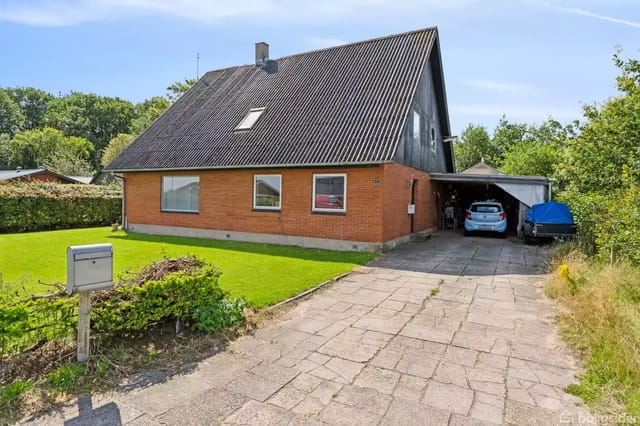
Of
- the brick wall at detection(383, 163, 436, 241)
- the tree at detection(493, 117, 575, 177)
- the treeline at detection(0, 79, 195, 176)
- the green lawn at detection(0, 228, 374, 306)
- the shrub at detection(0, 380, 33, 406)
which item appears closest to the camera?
the shrub at detection(0, 380, 33, 406)

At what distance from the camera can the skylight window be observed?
13.6 metres

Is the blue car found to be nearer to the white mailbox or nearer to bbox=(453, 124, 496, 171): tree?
the white mailbox

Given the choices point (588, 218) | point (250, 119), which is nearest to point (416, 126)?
point (588, 218)

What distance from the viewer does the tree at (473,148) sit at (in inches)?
1797

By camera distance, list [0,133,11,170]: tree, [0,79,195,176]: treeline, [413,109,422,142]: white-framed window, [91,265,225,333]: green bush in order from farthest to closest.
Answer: [0,133,11,170]: tree, [0,79,195,176]: treeline, [413,109,422,142]: white-framed window, [91,265,225,333]: green bush

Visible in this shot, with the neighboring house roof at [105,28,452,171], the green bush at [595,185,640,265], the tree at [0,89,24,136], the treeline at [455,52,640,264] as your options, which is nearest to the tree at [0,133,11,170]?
the tree at [0,89,24,136]

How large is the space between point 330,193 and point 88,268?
822cm

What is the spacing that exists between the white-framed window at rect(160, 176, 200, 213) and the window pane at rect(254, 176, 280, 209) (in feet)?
9.13

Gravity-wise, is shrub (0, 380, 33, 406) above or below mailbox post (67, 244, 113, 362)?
below

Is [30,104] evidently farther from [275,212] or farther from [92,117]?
[275,212]

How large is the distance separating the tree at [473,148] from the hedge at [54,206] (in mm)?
39526

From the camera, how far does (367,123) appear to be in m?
11.3

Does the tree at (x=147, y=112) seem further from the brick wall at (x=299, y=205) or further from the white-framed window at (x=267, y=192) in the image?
the white-framed window at (x=267, y=192)

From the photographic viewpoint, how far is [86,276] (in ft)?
11.1
